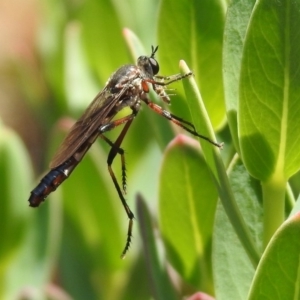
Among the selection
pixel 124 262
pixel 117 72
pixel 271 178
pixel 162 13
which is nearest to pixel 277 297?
pixel 271 178

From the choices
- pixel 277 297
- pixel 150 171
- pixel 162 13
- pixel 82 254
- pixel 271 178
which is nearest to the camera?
pixel 277 297

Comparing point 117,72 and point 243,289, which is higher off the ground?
point 117,72

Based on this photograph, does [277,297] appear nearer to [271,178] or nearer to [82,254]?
[271,178]

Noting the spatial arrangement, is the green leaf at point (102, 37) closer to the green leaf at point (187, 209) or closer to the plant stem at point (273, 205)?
the green leaf at point (187, 209)

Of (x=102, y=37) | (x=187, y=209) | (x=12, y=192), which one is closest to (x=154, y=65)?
(x=102, y=37)

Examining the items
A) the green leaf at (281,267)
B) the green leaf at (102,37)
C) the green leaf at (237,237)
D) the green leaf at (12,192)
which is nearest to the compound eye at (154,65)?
the green leaf at (102,37)

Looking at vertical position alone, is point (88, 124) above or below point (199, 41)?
below

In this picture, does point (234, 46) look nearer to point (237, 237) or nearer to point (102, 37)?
point (237, 237)
